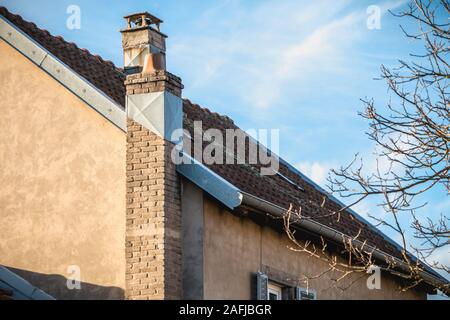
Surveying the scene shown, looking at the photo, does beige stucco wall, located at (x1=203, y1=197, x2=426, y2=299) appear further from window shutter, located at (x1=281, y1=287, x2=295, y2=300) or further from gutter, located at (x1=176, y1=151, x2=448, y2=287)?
gutter, located at (x1=176, y1=151, x2=448, y2=287)

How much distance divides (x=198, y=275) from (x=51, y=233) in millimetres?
2446

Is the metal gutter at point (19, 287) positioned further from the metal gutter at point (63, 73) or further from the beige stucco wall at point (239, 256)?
the metal gutter at point (63, 73)

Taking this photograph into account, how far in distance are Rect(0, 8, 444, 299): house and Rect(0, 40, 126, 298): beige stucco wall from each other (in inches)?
0.7

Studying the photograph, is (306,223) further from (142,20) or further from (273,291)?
(142,20)

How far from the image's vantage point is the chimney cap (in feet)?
61.0

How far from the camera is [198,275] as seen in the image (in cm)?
1441

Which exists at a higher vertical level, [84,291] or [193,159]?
[193,159]

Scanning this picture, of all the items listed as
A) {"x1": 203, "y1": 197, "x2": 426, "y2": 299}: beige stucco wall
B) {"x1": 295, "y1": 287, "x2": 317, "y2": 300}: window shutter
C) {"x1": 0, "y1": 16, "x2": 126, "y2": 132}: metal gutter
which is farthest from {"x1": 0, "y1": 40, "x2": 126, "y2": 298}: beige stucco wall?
{"x1": 295, "y1": 287, "x2": 317, "y2": 300}: window shutter

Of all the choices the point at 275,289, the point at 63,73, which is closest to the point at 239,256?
the point at 275,289

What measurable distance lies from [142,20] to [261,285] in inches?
230

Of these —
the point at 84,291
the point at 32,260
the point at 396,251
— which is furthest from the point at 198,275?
the point at 396,251

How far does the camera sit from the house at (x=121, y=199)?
14.4m

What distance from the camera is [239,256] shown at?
50.4 feet
